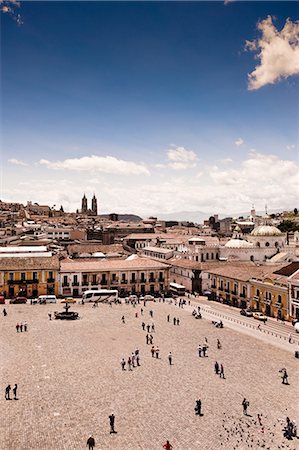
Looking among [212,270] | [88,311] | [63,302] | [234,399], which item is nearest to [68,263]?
[63,302]

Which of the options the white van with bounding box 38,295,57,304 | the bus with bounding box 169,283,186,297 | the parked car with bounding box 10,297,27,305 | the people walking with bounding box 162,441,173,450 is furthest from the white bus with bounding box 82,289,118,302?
the people walking with bounding box 162,441,173,450

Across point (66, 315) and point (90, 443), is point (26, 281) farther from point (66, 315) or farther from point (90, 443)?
point (90, 443)

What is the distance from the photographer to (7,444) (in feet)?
58.9

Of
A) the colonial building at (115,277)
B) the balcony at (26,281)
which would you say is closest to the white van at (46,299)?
the balcony at (26,281)

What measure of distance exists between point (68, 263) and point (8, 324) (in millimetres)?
20967

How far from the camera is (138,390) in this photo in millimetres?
24234

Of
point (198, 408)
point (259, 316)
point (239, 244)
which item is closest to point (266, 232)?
point (239, 244)

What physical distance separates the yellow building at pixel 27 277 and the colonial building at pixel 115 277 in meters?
1.53

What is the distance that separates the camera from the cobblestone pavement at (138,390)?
62.3 ft

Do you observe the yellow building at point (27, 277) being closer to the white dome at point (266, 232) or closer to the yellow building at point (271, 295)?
the yellow building at point (271, 295)

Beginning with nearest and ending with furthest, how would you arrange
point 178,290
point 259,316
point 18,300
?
point 259,316 < point 18,300 < point 178,290

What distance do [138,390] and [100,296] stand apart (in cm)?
2958

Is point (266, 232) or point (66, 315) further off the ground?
point (266, 232)

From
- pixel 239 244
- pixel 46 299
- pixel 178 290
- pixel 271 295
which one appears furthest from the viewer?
pixel 239 244
